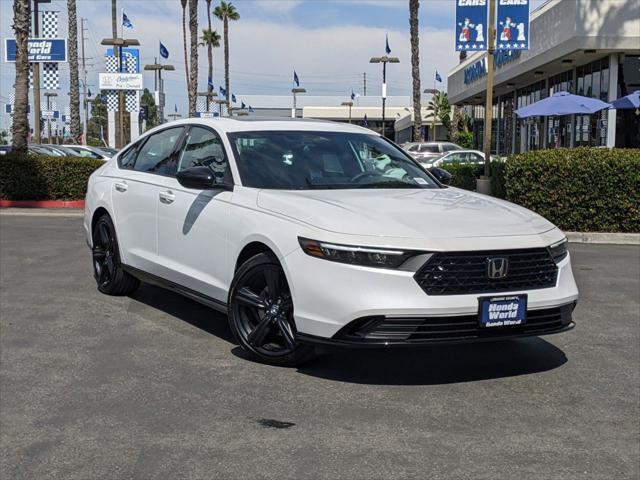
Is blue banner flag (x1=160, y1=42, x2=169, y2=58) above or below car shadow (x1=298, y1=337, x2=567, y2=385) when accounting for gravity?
above

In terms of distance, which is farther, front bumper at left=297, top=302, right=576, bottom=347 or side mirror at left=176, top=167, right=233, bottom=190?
side mirror at left=176, top=167, right=233, bottom=190

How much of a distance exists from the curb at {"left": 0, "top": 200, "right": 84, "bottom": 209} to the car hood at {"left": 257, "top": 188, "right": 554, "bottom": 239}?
1318 centimetres

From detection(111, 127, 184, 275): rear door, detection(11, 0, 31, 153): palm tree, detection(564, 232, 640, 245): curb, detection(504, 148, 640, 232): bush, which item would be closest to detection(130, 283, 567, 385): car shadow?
detection(111, 127, 184, 275): rear door

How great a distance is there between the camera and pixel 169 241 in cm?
650

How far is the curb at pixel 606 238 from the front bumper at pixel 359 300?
333 inches

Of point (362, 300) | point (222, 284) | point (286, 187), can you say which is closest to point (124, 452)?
point (362, 300)

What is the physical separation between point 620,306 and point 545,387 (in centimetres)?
294

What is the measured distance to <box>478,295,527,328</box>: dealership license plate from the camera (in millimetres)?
4781

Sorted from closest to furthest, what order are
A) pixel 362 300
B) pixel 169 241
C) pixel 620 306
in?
pixel 362 300, pixel 169 241, pixel 620 306

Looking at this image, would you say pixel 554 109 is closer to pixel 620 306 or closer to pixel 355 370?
pixel 620 306

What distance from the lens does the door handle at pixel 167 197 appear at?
6.51 m

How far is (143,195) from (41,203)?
11.6 meters

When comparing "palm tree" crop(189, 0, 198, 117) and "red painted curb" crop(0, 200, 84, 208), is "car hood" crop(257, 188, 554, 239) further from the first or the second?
"palm tree" crop(189, 0, 198, 117)

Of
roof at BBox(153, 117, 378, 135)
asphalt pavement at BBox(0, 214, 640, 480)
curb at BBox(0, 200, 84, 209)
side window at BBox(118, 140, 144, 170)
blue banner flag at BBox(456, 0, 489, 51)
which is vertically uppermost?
blue banner flag at BBox(456, 0, 489, 51)
